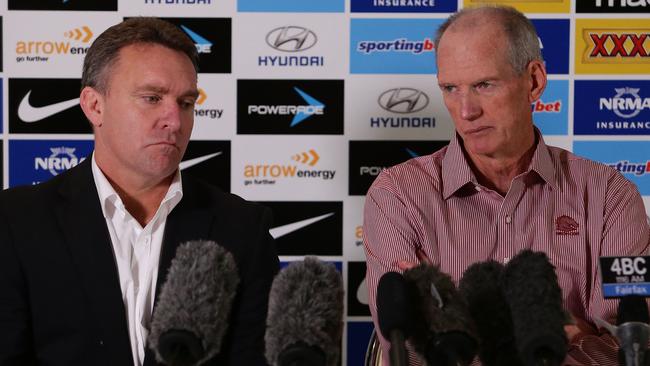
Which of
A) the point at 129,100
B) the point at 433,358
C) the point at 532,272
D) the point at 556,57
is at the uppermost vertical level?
the point at 556,57

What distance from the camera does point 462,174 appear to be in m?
2.34

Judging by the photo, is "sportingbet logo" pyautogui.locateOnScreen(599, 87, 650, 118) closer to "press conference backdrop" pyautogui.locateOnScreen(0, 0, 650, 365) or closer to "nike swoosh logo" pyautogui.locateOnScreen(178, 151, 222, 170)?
"press conference backdrop" pyautogui.locateOnScreen(0, 0, 650, 365)

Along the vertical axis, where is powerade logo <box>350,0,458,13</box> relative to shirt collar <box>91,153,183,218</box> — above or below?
above

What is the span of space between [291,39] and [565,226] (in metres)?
1.27

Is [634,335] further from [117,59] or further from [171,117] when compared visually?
[117,59]

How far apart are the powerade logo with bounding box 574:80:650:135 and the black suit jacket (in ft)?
5.22

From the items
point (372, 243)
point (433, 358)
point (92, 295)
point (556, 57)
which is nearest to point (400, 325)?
point (433, 358)

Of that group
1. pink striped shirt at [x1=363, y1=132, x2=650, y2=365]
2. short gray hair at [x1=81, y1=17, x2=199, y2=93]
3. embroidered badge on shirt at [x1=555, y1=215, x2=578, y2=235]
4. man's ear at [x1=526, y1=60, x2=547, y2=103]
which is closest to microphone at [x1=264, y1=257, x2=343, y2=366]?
pink striped shirt at [x1=363, y1=132, x2=650, y2=365]

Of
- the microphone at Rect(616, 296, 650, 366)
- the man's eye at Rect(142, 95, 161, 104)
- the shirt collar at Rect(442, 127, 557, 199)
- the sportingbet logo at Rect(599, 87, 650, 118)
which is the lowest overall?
the microphone at Rect(616, 296, 650, 366)

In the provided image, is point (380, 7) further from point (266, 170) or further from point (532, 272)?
point (532, 272)

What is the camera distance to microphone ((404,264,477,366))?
1.22m

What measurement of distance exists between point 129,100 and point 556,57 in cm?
171

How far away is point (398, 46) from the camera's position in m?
3.09

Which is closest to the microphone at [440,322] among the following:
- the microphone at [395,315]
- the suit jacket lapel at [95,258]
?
the microphone at [395,315]
